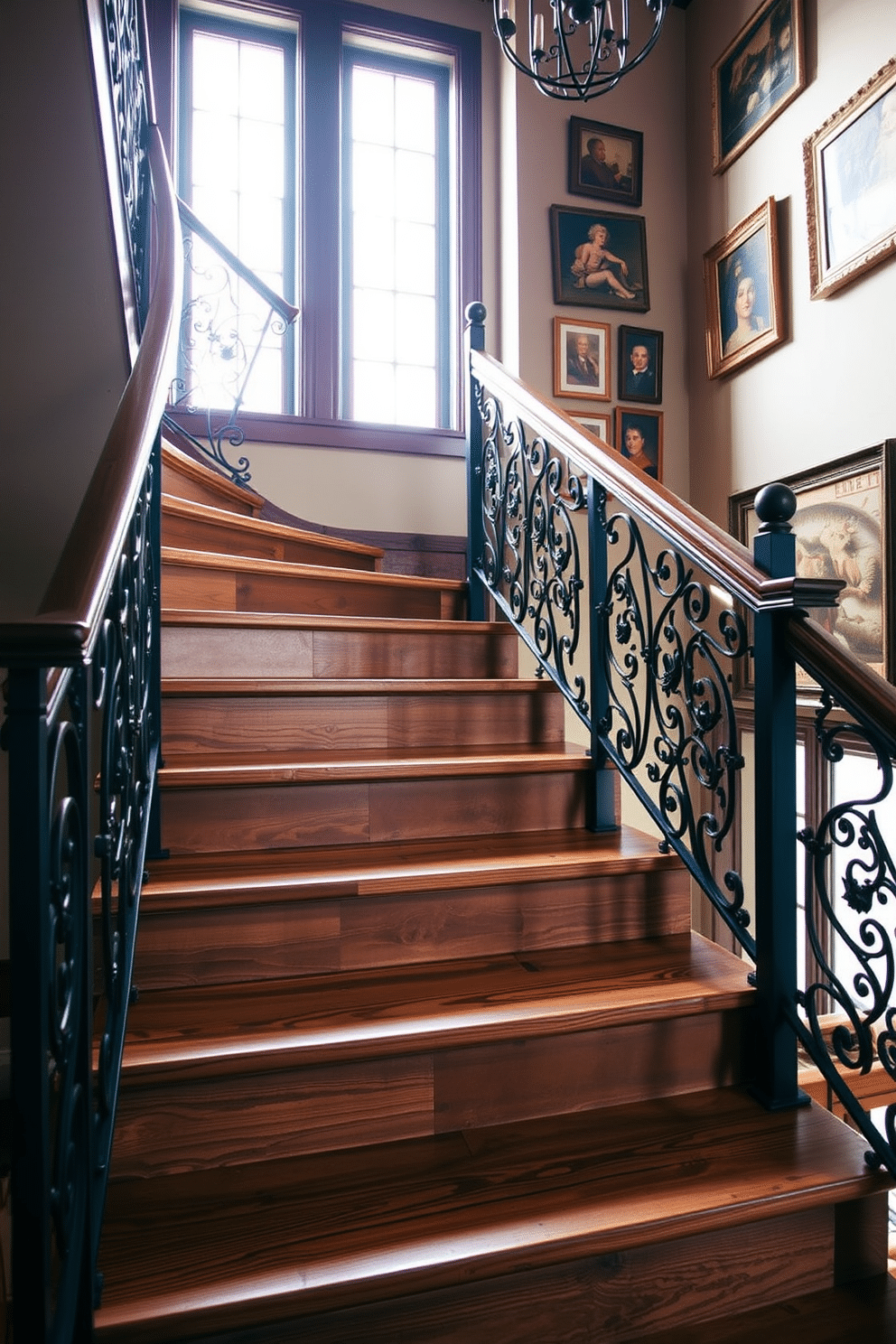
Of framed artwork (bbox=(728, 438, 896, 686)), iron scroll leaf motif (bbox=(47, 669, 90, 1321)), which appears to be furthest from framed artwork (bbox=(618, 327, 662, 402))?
iron scroll leaf motif (bbox=(47, 669, 90, 1321))

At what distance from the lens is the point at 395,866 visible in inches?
73.2

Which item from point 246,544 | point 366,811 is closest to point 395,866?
point 366,811

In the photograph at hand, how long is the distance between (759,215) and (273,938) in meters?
4.49

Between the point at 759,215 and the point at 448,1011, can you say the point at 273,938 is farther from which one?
the point at 759,215

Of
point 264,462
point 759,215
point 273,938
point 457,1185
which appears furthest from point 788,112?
point 457,1185

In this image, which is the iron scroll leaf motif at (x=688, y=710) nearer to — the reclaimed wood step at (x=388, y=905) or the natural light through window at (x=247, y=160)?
the reclaimed wood step at (x=388, y=905)

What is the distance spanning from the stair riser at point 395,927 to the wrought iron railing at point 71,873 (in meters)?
0.18

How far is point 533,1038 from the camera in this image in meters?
1.53

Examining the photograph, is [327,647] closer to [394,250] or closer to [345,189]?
[394,250]

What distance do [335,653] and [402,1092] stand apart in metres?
1.41

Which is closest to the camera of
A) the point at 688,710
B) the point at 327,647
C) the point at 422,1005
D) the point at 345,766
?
the point at 422,1005

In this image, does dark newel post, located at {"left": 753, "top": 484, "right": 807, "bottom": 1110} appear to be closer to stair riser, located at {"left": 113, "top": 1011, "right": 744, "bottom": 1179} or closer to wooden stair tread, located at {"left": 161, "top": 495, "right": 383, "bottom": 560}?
stair riser, located at {"left": 113, "top": 1011, "right": 744, "bottom": 1179}

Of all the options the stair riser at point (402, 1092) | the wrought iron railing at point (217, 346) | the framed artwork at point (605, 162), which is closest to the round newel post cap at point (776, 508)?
the stair riser at point (402, 1092)

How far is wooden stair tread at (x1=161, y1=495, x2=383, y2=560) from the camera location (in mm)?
2943
